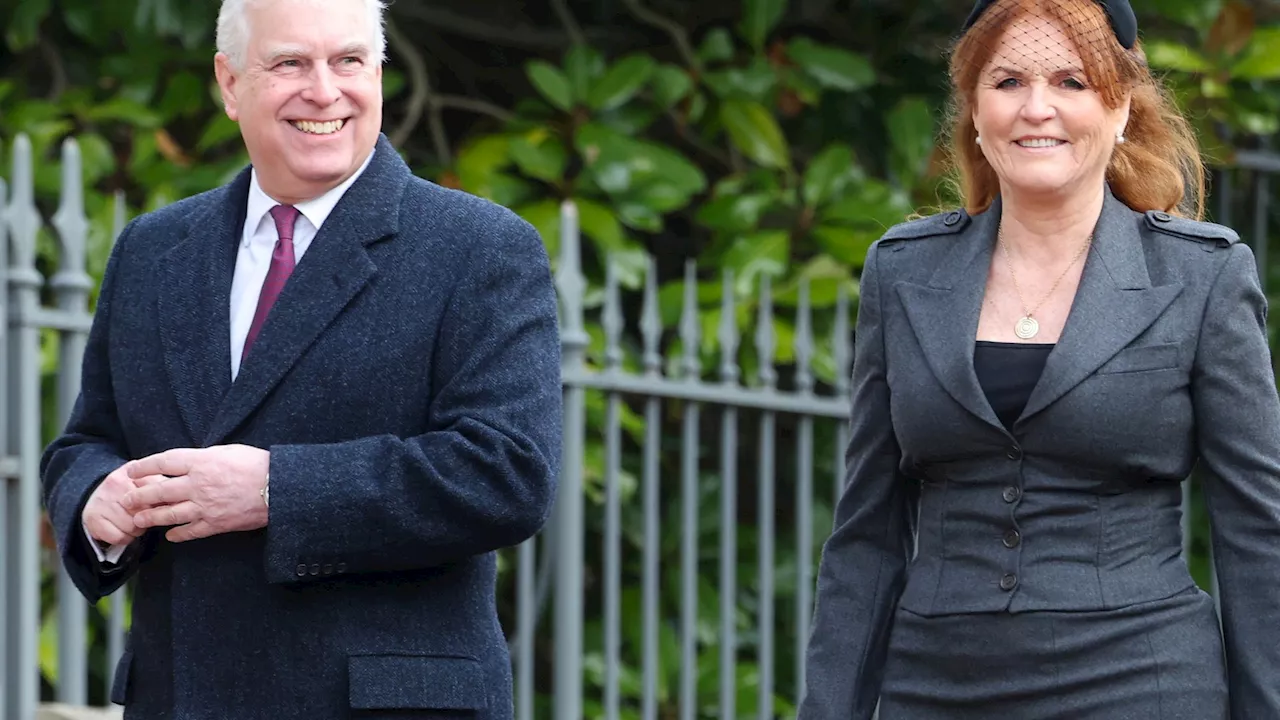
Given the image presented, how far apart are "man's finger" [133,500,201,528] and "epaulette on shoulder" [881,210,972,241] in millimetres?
976

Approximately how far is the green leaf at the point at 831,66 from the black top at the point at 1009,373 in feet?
9.19

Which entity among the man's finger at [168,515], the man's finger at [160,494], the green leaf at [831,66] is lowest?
the man's finger at [168,515]

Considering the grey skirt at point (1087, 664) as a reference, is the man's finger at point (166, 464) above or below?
above

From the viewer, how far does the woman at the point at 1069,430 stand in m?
2.70

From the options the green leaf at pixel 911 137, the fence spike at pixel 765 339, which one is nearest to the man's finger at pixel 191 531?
the fence spike at pixel 765 339

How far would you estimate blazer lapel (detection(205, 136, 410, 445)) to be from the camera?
2.73m

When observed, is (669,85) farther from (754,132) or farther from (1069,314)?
(1069,314)

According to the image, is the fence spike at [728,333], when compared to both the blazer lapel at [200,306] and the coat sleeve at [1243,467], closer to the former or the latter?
the blazer lapel at [200,306]

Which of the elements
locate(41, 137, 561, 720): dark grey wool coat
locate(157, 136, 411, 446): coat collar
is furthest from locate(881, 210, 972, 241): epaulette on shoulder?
locate(157, 136, 411, 446): coat collar

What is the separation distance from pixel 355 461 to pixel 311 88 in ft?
1.58

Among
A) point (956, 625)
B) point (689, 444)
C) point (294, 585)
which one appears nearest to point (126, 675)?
point (294, 585)

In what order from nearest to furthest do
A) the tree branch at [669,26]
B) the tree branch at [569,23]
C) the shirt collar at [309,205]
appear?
the shirt collar at [309,205]
the tree branch at [669,26]
the tree branch at [569,23]

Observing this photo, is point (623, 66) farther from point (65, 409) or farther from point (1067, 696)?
point (1067, 696)

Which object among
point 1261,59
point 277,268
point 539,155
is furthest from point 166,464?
point 1261,59
